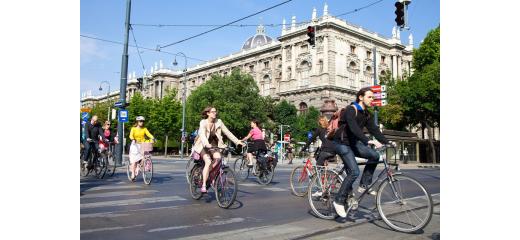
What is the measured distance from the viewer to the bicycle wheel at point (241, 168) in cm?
1190

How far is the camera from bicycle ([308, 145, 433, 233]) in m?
4.34

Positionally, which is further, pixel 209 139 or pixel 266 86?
pixel 266 86

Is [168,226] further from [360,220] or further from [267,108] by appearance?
[267,108]

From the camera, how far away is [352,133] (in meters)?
5.11

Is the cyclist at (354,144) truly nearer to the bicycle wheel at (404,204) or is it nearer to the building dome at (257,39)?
the bicycle wheel at (404,204)

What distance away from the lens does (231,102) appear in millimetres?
45031

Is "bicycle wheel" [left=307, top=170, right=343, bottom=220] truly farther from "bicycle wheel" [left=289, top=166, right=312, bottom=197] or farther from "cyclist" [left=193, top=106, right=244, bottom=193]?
"bicycle wheel" [left=289, top=166, right=312, bottom=197]

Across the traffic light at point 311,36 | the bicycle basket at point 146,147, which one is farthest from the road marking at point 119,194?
the traffic light at point 311,36

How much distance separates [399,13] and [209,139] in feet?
11.6

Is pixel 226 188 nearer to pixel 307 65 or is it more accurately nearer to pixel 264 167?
pixel 264 167

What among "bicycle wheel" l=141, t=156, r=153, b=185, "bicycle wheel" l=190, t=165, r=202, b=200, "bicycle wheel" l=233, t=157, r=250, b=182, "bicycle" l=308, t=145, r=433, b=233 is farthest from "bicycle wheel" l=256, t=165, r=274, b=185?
"bicycle" l=308, t=145, r=433, b=233

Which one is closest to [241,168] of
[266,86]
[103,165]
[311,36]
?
[103,165]

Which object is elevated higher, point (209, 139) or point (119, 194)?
point (209, 139)
